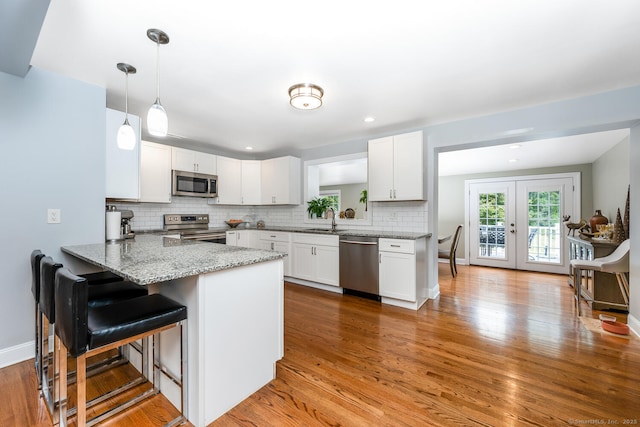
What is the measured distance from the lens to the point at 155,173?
3.75m

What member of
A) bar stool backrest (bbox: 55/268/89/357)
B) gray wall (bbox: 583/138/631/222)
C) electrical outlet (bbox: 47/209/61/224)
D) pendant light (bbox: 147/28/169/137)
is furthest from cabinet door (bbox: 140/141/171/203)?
gray wall (bbox: 583/138/631/222)

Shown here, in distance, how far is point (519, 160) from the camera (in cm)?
488

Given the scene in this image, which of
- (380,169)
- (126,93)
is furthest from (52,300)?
(380,169)

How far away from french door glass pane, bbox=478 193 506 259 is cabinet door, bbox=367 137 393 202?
144 inches

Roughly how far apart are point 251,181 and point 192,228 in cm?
129

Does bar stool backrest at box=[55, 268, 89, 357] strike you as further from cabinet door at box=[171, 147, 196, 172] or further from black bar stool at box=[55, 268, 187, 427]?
cabinet door at box=[171, 147, 196, 172]

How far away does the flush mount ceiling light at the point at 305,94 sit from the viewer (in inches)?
92.9

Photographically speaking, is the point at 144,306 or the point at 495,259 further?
the point at 495,259

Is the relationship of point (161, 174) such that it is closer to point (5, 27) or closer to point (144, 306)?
point (5, 27)

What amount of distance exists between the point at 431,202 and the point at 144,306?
3.33 m

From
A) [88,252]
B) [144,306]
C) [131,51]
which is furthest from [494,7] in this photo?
[88,252]

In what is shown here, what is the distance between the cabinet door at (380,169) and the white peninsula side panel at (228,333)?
7.25 ft

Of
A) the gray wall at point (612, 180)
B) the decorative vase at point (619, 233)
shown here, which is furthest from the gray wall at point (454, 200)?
the decorative vase at point (619, 233)

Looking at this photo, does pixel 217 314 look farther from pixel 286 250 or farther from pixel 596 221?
pixel 596 221
